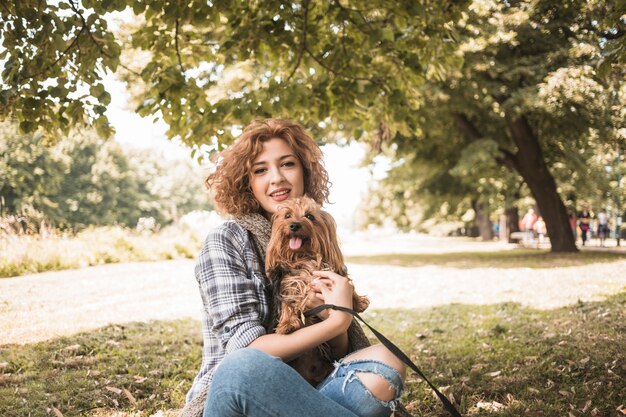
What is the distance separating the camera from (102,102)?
4.69 meters

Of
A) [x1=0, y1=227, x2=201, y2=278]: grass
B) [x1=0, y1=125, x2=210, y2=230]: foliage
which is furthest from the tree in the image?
[x1=0, y1=125, x2=210, y2=230]: foliage

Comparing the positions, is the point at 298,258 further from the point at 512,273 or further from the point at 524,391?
the point at 512,273

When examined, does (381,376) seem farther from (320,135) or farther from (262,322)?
(320,135)

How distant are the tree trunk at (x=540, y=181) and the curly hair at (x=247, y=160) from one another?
1524 centimetres

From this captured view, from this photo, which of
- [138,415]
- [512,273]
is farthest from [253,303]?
[512,273]

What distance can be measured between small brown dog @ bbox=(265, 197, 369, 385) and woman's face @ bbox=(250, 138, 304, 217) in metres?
0.24

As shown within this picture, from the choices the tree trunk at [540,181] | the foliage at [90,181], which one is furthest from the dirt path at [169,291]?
the foliage at [90,181]

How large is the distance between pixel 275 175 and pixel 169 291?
320 inches

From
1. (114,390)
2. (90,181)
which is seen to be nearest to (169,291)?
(114,390)

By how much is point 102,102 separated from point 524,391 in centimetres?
437

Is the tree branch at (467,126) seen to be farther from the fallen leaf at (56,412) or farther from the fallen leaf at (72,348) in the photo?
the fallen leaf at (56,412)

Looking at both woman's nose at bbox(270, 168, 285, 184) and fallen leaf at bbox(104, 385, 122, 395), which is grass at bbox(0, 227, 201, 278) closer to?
fallen leaf at bbox(104, 385, 122, 395)

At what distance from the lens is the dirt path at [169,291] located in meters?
6.81

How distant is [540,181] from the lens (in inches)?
688
